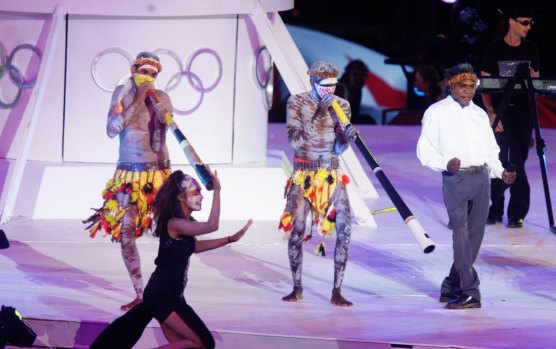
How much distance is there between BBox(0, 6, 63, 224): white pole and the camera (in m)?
A: 10.2

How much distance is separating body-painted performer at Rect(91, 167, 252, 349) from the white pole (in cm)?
378

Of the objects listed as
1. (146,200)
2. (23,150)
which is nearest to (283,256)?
(146,200)

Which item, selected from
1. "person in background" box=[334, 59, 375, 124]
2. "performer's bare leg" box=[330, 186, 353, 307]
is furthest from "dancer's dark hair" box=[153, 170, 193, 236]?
"person in background" box=[334, 59, 375, 124]

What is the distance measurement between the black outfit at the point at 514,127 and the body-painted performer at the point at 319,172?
2357mm

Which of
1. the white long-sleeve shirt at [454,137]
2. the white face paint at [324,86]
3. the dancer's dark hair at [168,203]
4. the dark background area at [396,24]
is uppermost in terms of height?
the dark background area at [396,24]

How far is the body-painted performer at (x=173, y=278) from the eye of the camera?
6422mm

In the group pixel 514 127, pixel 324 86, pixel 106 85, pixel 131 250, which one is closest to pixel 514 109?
pixel 514 127

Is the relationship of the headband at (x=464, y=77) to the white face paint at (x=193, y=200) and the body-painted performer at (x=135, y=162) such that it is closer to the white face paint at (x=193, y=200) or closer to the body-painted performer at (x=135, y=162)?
the body-painted performer at (x=135, y=162)

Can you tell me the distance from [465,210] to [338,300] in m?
0.95

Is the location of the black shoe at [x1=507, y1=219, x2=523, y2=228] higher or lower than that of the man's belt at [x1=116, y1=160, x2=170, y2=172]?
lower

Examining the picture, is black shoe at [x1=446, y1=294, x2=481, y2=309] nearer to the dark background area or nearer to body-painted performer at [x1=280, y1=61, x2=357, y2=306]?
body-painted performer at [x1=280, y1=61, x2=357, y2=306]

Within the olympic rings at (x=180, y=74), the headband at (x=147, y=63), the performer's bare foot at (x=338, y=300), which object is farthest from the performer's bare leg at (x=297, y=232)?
the olympic rings at (x=180, y=74)

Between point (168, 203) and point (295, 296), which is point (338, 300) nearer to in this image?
point (295, 296)

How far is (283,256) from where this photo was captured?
9.25 metres
